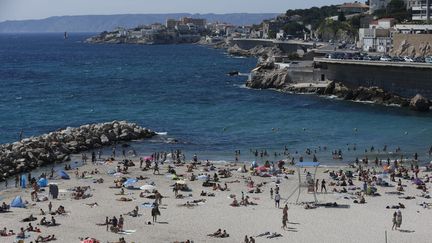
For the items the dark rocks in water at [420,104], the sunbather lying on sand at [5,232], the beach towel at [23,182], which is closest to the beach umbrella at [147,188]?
the beach towel at [23,182]

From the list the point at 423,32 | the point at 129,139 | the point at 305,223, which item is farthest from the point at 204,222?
the point at 423,32

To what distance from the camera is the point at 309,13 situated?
189375 millimetres

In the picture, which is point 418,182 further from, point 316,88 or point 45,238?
A: point 316,88

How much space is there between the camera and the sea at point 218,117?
148ft

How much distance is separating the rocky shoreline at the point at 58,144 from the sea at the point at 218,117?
67.2 inches

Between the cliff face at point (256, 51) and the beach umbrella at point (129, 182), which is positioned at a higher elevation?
the cliff face at point (256, 51)

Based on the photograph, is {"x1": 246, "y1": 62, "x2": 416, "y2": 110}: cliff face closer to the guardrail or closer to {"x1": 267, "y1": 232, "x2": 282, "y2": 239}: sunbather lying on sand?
the guardrail

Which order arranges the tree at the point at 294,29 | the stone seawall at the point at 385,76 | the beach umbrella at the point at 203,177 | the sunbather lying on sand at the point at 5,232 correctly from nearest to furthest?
the sunbather lying on sand at the point at 5,232
the beach umbrella at the point at 203,177
the stone seawall at the point at 385,76
the tree at the point at 294,29

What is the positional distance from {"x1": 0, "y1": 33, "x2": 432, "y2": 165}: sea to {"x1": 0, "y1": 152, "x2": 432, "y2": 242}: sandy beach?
9170mm

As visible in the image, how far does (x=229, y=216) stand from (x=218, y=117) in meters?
30.6

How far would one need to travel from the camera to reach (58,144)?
143 ft

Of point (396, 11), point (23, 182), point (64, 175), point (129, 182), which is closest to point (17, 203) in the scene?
point (23, 182)

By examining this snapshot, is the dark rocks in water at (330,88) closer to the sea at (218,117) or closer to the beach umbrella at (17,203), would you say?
the sea at (218,117)

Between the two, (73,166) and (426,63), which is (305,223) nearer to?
(73,166)
